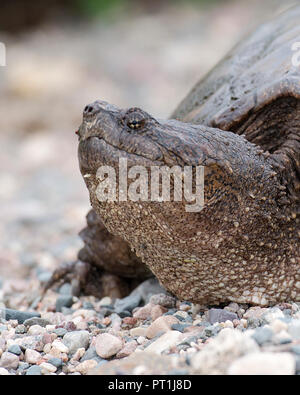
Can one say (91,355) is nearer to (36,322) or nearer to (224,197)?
(36,322)

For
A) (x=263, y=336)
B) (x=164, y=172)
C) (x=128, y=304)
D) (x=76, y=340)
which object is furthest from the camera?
(x=128, y=304)

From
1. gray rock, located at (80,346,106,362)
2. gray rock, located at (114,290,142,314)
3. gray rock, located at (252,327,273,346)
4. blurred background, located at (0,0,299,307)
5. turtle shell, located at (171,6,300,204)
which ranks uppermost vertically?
blurred background, located at (0,0,299,307)

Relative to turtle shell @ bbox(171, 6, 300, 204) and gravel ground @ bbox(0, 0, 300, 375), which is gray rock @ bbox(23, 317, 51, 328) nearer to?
gravel ground @ bbox(0, 0, 300, 375)

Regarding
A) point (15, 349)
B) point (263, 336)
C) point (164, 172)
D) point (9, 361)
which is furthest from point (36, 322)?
point (263, 336)

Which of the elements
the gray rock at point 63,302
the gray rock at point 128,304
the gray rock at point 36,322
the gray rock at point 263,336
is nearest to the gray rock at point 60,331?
the gray rock at point 36,322

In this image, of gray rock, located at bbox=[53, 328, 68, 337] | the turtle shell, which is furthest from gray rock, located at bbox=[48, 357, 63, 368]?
the turtle shell

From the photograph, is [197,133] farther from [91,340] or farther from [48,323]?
[48,323]
